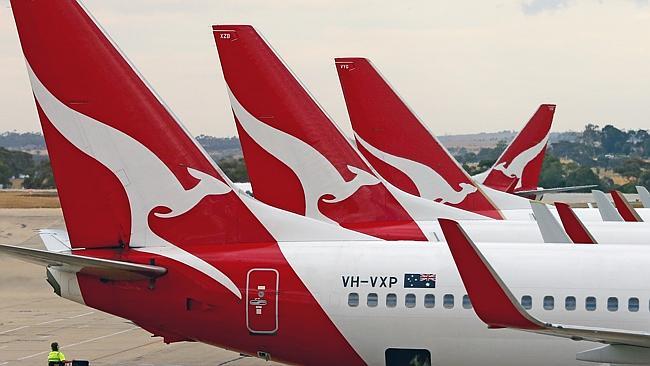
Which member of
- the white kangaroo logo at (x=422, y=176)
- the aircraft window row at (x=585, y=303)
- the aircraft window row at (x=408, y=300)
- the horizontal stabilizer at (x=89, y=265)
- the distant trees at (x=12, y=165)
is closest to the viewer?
the horizontal stabilizer at (x=89, y=265)

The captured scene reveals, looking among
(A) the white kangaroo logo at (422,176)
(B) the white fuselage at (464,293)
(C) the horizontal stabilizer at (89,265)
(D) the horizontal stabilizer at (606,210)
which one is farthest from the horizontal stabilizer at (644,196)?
(C) the horizontal stabilizer at (89,265)

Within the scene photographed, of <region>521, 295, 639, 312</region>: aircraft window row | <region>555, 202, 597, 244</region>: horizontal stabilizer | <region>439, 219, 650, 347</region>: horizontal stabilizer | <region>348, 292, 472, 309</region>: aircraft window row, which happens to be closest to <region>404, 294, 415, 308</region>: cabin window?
<region>348, 292, 472, 309</region>: aircraft window row

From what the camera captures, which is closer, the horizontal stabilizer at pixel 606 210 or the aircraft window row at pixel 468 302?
the aircraft window row at pixel 468 302

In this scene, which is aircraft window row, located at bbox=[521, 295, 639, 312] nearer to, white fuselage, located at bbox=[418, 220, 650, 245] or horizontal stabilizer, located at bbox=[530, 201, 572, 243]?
horizontal stabilizer, located at bbox=[530, 201, 572, 243]

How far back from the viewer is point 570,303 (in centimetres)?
2014

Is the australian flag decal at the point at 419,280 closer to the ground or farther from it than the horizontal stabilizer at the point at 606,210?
closer to the ground

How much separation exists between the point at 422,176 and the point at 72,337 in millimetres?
9694

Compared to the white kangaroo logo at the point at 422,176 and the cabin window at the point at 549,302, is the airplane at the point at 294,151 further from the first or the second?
the cabin window at the point at 549,302

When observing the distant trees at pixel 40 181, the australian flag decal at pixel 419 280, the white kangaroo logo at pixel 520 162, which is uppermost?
the distant trees at pixel 40 181

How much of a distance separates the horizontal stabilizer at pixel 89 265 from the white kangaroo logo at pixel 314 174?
6.11m

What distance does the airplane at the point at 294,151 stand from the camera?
86.3ft

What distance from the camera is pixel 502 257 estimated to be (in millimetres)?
20672

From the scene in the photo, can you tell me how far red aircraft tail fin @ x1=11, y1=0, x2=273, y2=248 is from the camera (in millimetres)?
21031

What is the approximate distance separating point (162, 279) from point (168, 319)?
62 cm
